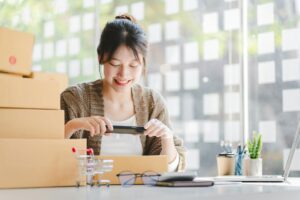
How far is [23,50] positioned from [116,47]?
104cm

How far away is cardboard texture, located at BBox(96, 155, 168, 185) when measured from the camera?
140 cm

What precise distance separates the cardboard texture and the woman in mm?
696

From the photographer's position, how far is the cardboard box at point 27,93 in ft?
4.04

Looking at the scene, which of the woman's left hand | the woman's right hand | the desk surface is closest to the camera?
the desk surface

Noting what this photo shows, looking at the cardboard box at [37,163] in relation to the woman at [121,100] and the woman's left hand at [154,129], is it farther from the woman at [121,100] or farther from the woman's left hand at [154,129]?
the woman at [121,100]

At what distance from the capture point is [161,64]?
3.96 m

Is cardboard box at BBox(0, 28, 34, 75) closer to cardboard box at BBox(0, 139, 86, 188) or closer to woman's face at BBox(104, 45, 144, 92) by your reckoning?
cardboard box at BBox(0, 139, 86, 188)

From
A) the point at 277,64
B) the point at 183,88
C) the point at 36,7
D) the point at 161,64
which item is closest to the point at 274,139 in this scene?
the point at 277,64

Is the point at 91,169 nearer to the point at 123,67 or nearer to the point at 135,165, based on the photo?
the point at 135,165

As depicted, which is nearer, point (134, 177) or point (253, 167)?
point (134, 177)

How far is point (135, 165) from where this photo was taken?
1432 mm

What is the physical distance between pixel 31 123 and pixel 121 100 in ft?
3.78

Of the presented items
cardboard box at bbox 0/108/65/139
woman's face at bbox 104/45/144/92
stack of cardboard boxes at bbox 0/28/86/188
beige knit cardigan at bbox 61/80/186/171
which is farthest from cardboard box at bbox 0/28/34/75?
woman's face at bbox 104/45/144/92

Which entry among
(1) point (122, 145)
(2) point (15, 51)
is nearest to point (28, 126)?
(2) point (15, 51)
